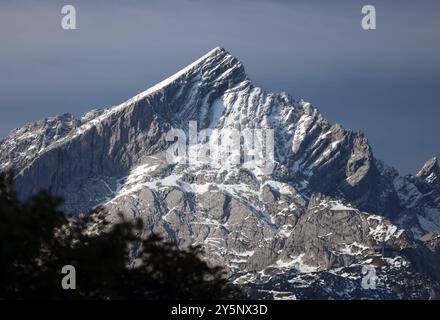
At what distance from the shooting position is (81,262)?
128 meters

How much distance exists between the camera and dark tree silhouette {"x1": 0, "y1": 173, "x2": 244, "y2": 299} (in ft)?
402

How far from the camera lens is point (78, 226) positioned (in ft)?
487

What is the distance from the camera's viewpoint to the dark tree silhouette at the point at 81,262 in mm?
122562
